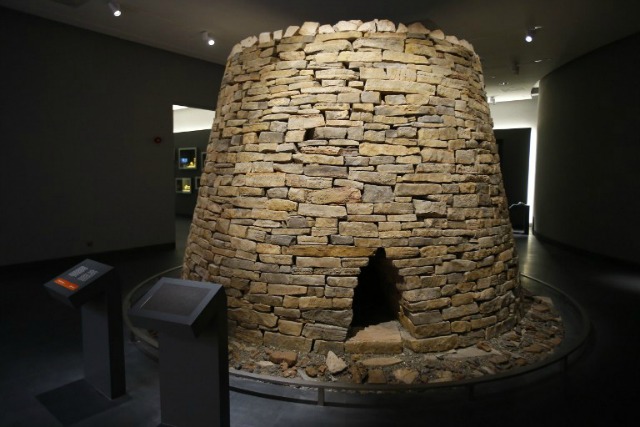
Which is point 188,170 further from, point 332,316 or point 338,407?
point 338,407

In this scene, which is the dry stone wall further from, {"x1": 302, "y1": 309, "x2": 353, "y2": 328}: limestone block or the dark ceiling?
the dark ceiling

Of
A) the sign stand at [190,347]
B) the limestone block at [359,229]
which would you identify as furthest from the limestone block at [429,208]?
the sign stand at [190,347]

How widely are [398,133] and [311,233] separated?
1.22 m

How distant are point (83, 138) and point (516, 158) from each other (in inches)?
477

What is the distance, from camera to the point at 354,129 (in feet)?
12.8

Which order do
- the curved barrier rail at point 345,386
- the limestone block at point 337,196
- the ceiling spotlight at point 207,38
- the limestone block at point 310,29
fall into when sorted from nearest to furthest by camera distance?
the curved barrier rail at point 345,386, the limestone block at point 337,196, the limestone block at point 310,29, the ceiling spotlight at point 207,38

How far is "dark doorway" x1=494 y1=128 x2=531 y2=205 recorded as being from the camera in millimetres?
13570

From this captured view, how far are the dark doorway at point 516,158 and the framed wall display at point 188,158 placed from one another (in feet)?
31.5

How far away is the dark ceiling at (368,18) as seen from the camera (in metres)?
6.31

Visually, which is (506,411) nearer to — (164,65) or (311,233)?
(311,233)

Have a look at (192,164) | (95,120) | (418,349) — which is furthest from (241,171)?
(192,164)

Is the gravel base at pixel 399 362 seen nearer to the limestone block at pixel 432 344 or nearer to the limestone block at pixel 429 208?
the limestone block at pixel 432 344

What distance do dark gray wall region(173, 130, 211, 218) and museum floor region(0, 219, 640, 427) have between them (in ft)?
28.5

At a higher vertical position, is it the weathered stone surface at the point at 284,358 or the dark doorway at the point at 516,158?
the dark doorway at the point at 516,158
